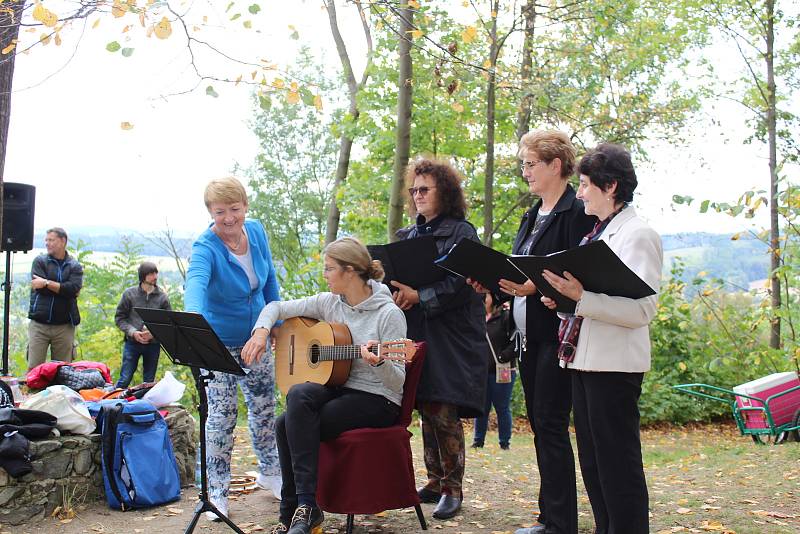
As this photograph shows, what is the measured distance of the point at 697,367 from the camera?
544 inches

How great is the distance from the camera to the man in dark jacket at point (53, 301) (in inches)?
387

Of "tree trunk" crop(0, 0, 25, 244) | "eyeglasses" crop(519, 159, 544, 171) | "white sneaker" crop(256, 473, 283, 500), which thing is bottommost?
"white sneaker" crop(256, 473, 283, 500)

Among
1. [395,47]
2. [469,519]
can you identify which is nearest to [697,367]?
[395,47]

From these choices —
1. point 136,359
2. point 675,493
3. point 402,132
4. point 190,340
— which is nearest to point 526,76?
point 402,132

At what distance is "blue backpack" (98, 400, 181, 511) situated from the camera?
16.6 feet

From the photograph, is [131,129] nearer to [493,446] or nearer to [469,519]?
[469,519]

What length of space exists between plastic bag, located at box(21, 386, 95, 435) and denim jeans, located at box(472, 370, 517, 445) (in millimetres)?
3747

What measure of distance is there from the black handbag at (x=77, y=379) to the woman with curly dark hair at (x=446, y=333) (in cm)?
300

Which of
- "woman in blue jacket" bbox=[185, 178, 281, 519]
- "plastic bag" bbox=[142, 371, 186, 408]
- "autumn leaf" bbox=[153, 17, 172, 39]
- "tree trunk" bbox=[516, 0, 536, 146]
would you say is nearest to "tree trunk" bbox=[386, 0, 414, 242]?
"plastic bag" bbox=[142, 371, 186, 408]

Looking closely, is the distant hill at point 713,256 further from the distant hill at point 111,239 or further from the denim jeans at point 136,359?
the distant hill at point 111,239

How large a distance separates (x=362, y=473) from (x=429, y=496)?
92cm

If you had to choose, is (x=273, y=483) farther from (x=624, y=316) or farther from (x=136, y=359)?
(x=136, y=359)

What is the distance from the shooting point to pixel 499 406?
8.13 meters

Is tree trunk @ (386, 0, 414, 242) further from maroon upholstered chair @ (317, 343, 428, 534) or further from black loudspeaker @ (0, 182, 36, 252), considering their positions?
maroon upholstered chair @ (317, 343, 428, 534)
